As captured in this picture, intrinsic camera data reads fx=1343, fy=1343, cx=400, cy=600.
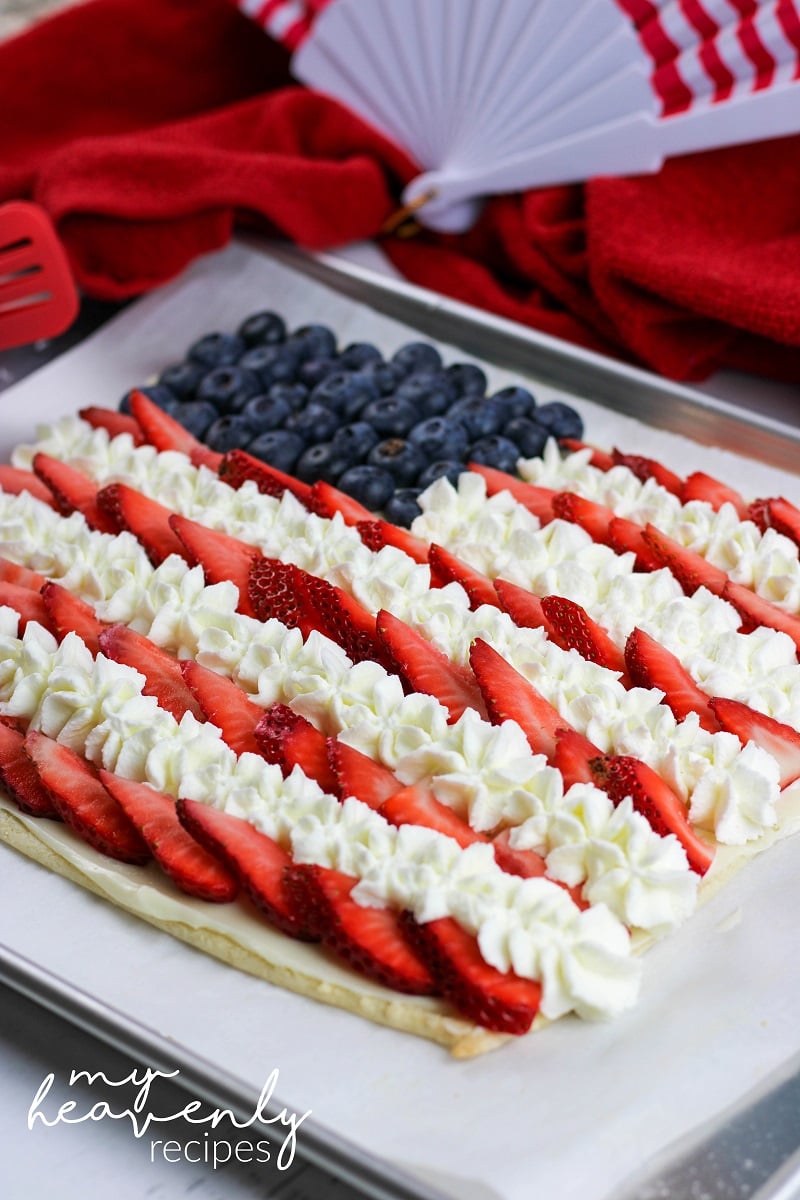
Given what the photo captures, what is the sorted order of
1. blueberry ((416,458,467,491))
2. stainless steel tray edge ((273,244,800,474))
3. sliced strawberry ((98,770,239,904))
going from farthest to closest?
stainless steel tray edge ((273,244,800,474)), blueberry ((416,458,467,491)), sliced strawberry ((98,770,239,904))

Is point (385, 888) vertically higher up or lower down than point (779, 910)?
higher up

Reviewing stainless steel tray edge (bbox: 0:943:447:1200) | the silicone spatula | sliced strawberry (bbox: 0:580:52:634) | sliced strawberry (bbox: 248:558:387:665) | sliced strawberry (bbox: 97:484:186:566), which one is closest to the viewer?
stainless steel tray edge (bbox: 0:943:447:1200)

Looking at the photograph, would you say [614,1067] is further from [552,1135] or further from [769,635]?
[769,635]

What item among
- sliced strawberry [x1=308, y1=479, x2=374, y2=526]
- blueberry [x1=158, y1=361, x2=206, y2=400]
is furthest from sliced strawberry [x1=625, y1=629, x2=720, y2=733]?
blueberry [x1=158, y1=361, x2=206, y2=400]

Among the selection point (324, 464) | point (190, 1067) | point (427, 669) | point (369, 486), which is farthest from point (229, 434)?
point (190, 1067)

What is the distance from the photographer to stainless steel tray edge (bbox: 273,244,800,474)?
1.98m

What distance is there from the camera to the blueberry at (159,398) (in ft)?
6.98

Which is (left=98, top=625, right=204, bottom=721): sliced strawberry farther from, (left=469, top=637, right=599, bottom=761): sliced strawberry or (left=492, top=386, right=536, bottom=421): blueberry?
(left=492, top=386, right=536, bottom=421): blueberry

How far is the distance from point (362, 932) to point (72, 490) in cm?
91

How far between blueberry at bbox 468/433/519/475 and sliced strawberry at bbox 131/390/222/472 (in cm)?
37

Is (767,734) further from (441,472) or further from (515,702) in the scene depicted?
(441,472)

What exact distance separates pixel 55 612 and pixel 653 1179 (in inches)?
36.7

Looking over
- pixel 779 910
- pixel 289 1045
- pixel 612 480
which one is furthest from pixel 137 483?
pixel 779 910

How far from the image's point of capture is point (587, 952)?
46.8 inches
